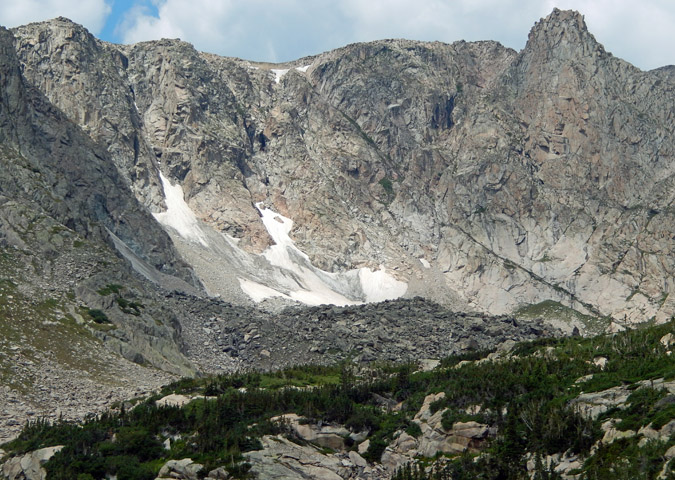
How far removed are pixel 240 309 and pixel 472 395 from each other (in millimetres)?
92241

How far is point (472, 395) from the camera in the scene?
62906 millimetres

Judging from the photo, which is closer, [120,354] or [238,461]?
[238,461]

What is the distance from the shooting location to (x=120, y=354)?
94812mm

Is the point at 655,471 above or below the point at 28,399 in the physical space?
below

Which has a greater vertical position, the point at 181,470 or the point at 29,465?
the point at 29,465

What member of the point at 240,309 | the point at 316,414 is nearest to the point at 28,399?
the point at 316,414

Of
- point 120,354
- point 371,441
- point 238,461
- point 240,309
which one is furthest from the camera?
point 240,309

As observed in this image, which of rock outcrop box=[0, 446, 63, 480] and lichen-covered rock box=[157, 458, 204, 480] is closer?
lichen-covered rock box=[157, 458, 204, 480]

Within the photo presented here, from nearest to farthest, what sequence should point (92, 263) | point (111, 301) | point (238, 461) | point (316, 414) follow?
point (238, 461) → point (316, 414) → point (111, 301) → point (92, 263)

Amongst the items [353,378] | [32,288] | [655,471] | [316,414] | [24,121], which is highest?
[24,121]

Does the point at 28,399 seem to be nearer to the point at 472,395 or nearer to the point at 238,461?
the point at 238,461

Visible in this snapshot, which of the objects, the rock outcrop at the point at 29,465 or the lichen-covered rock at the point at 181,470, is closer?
the lichen-covered rock at the point at 181,470

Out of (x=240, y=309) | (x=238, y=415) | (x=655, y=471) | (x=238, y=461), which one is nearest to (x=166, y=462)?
(x=238, y=461)

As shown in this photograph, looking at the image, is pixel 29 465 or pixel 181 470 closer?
pixel 181 470
